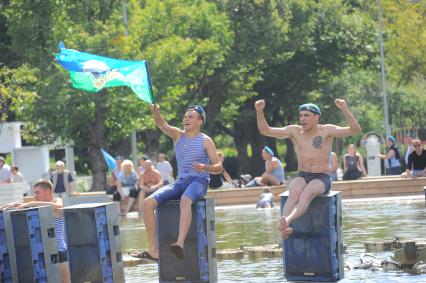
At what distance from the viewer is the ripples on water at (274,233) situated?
12.9 metres

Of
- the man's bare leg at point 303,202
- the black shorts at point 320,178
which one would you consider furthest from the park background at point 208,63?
the man's bare leg at point 303,202

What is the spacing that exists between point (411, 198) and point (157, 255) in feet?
47.3

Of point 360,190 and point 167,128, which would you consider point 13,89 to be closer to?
point 360,190

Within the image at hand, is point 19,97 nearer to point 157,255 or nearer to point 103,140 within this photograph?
point 103,140

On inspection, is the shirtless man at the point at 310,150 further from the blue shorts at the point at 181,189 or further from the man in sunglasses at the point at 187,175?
the blue shorts at the point at 181,189

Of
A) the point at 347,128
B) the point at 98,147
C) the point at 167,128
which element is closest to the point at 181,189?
the point at 167,128

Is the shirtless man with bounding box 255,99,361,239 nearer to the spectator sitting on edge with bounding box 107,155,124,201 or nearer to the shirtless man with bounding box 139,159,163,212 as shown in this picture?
the shirtless man with bounding box 139,159,163,212

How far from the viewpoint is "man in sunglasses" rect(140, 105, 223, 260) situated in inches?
462

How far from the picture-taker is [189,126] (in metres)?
12.3

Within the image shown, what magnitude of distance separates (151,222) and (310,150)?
6.08 ft

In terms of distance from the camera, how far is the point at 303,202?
1155 cm

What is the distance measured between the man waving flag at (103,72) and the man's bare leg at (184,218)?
27.7 feet

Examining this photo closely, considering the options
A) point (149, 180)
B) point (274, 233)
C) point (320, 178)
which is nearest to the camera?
point (320, 178)

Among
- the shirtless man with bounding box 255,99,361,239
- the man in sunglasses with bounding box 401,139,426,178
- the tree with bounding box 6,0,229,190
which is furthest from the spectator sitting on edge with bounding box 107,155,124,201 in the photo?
the shirtless man with bounding box 255,99,361,239
